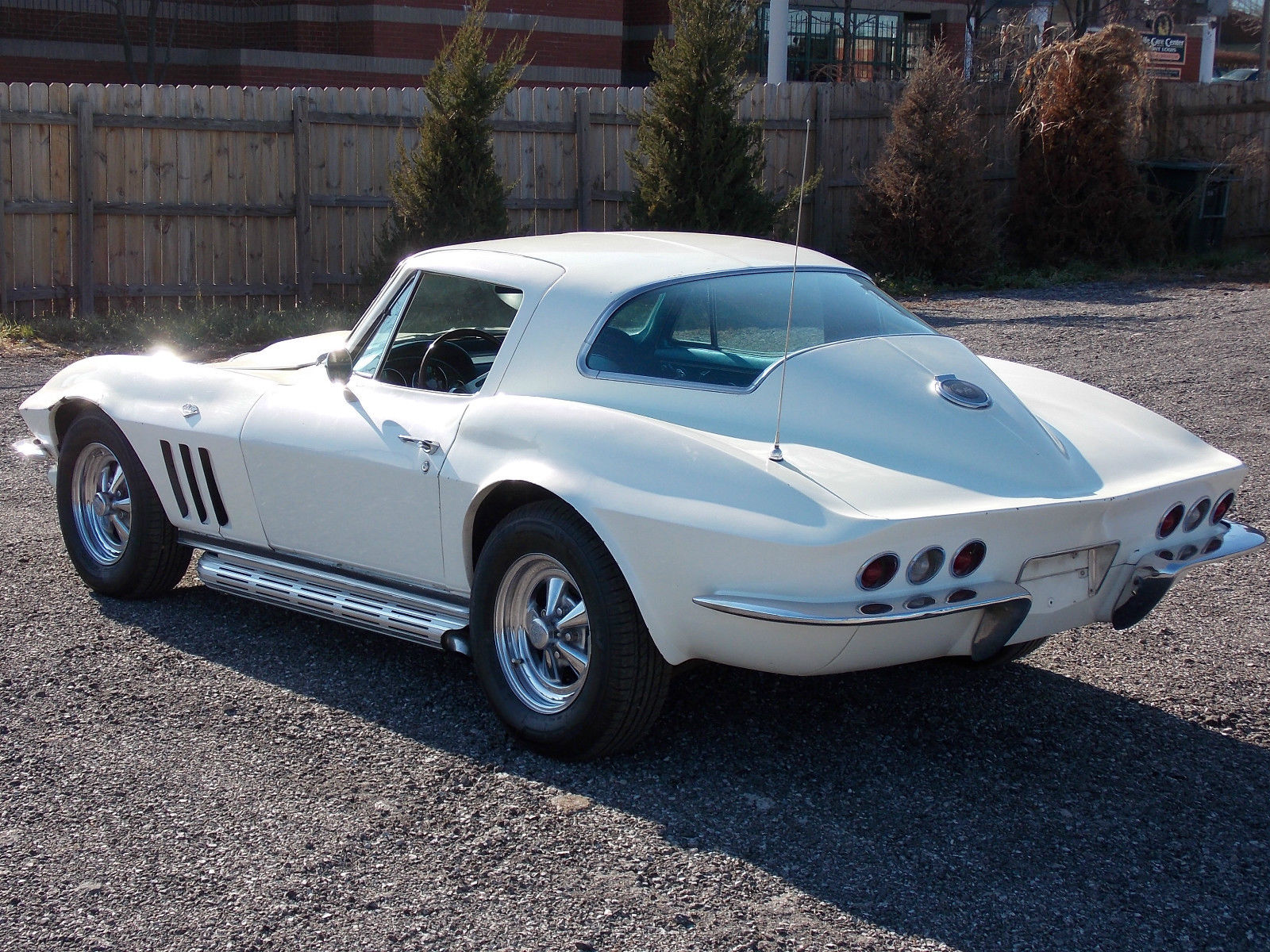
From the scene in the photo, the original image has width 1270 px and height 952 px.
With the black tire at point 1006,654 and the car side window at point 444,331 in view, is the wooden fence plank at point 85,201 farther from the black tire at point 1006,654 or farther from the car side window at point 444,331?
the black tire at point 1006,654

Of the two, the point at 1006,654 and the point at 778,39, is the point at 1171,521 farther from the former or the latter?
the point at 778,39

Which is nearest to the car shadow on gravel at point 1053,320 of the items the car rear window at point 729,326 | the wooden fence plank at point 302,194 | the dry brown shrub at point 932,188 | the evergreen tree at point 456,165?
the dry brown shrub at point 932,188

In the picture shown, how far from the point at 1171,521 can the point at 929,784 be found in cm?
102

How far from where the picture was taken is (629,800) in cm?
365

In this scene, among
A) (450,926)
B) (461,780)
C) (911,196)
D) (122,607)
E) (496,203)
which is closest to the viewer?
(450,926)

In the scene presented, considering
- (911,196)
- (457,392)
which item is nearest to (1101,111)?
(911,196)

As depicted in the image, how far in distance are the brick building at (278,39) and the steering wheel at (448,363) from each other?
17.5 m

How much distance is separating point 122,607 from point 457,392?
1854 mm

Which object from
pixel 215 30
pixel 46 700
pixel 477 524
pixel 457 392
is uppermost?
pixel 215 30

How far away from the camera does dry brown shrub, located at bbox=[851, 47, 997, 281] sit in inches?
606

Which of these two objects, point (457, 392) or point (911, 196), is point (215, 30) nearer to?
point (911, 196)

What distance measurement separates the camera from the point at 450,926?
3.03 m

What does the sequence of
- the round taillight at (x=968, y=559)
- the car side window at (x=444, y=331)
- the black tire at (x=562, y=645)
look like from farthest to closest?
the car side window at (x=444, y=331), the black tire at (x=562, y=645), the round taillight at (x=968, y=559)

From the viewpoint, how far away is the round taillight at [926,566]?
336cm
